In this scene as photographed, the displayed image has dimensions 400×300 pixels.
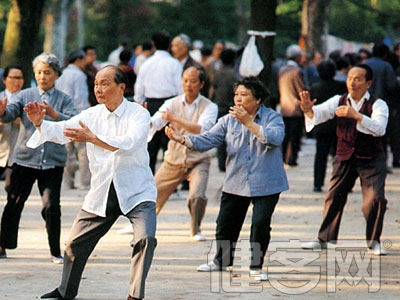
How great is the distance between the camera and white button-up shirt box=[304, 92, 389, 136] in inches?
375

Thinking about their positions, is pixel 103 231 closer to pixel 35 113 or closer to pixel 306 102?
pixel 35 113

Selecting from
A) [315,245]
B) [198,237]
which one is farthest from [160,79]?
[315,245]

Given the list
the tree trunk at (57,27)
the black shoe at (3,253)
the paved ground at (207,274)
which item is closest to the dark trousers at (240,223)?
the paved ground at (207,274)

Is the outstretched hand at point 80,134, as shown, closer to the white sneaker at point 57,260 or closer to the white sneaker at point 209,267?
the white sneaker at point 209,267

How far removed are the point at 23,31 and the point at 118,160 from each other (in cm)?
1141

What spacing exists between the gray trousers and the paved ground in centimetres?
36

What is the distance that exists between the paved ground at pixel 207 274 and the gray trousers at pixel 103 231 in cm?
36

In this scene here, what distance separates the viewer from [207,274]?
902cm

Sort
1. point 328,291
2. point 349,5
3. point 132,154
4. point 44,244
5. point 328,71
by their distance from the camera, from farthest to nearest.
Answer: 1. point 349,5
2. point 328,71
3. point 44,244
4. point 328,291
5. point 132,154

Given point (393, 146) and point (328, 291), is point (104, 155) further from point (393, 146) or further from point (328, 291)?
point (393, 146)

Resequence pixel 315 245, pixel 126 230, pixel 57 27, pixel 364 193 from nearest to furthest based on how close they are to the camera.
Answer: pixel 364 193 < pixel 315 245 < pixel 126 230 < pixel 57 27

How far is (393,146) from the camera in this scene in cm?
1748

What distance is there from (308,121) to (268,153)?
0.91m

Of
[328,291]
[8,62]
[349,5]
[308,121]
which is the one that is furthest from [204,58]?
[349,5]
